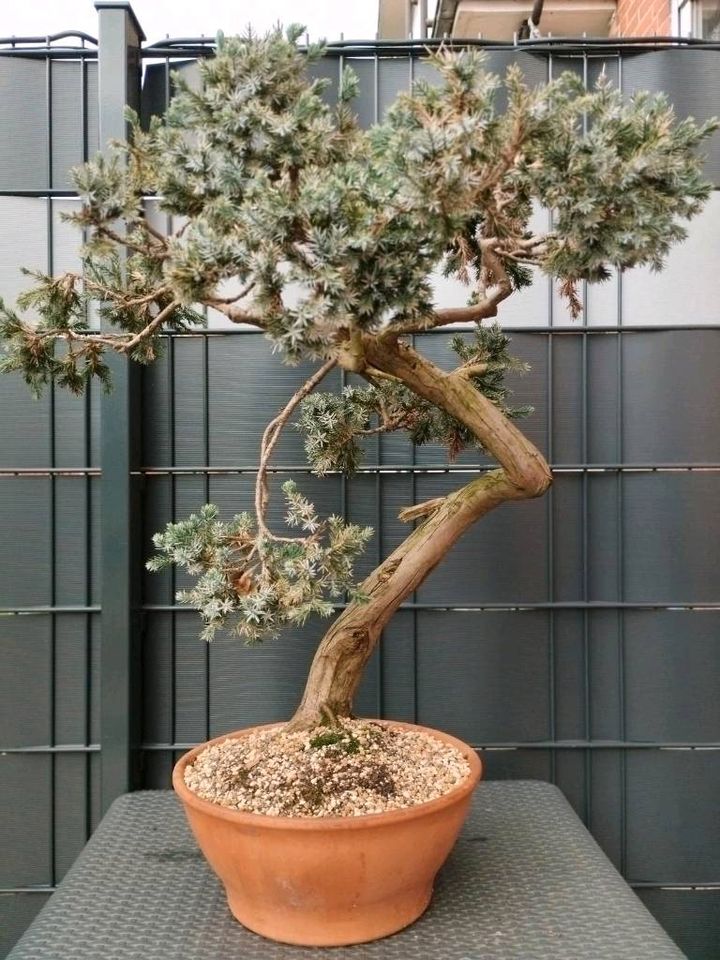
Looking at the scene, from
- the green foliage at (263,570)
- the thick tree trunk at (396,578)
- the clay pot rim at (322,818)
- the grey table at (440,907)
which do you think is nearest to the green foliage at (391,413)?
the thick tree trunk at (396,578)

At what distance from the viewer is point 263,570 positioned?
3.68ft

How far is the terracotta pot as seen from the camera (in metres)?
1.16

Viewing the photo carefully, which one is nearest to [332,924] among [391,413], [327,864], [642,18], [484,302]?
A: [327,864]

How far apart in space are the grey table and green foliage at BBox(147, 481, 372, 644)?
500 millimetres

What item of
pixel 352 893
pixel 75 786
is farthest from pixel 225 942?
pixel 75 786

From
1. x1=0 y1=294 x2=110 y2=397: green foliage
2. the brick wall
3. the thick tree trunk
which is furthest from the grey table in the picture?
the brick wall

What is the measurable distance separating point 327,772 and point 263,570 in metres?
0.39

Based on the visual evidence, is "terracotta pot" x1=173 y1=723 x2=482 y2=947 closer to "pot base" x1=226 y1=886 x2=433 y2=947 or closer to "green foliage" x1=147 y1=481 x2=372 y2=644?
"pot base" x1=226 y1=886 x2=433 y2=947

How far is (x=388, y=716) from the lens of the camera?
75.8 inches

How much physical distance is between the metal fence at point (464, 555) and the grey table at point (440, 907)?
15.0 inches

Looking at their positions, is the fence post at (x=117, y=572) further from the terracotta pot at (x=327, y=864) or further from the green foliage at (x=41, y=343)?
the terracotta pot at (x=327, y=864)

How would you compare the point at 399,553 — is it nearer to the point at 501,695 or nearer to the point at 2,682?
the point at 501,695

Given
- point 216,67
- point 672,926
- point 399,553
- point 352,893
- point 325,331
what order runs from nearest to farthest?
point 325,331 < point 216,67 < point 352,893 < point 399,553 < point 672,926

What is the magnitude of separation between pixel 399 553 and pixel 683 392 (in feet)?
3.09
